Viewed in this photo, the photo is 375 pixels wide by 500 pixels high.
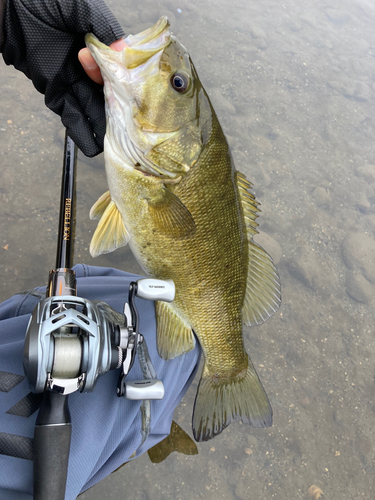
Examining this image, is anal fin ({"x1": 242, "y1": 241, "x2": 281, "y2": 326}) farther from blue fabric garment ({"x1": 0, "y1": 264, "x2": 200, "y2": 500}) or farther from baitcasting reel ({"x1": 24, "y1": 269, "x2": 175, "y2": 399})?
baitcasting reel ({"x1": 24, "y1": 269, "x2": 175, "y2": 399})

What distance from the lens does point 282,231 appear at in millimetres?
2838

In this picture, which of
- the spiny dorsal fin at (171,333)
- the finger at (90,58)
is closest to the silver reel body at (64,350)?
the spiny dorsal fin at (171,333)

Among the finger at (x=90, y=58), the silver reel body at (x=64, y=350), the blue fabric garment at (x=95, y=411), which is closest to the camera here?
the silver reel body at (x=64, y=350)

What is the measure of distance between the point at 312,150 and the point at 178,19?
2071mm

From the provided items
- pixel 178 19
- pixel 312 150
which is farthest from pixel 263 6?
pixel 312 150

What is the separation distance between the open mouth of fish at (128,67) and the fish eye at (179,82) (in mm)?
66

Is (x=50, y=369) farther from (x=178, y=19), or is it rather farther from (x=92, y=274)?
(x=178, y=19)

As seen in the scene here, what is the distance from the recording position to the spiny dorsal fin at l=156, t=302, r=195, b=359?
54.8 inches

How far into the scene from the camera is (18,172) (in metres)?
2.49

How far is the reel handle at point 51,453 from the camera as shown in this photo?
0.88m

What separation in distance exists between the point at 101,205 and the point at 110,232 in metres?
0.12

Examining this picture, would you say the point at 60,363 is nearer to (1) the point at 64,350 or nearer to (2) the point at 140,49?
(1) the point at 64,350

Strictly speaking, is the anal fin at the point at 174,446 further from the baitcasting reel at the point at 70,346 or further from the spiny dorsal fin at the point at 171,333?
the baitcasting reel at the point at 70,346

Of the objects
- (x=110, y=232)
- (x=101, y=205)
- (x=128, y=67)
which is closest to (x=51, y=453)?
(x=110, y=232)
